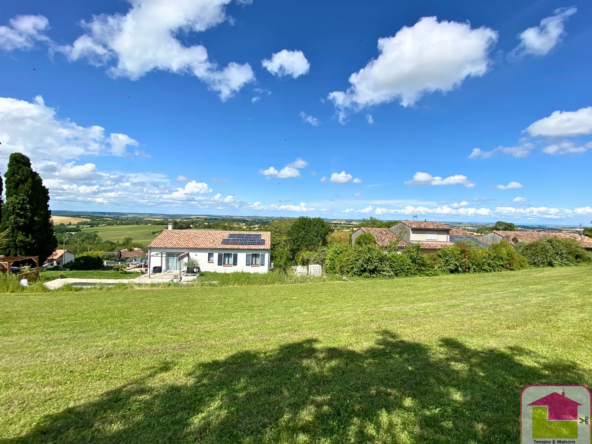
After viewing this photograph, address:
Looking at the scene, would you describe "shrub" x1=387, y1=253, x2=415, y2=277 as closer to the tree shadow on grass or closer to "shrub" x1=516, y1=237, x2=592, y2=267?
"shrub" x1=516, y1=237, x2=592, y2=267

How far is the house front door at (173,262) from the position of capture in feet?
86.3

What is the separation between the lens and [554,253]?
22.8 m

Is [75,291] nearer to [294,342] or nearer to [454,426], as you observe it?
[294,342]

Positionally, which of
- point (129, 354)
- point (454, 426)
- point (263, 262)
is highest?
point (454, 426)

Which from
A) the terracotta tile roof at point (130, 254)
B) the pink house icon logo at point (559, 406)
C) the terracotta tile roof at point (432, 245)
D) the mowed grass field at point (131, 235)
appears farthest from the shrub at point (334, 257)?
the mowed grass field at point (131, 235)

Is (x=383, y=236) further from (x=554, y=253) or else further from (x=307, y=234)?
(x=554, y=253)

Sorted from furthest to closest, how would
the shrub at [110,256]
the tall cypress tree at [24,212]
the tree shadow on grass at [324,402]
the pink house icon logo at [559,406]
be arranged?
1. the shrub at [110,256]
2. the tall cypress tree at [24,212]
3. the pink house icon logo at [559,406]
4. the tree shadow on grass at [324,402]

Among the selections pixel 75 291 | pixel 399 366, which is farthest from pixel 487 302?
pixel 75 291

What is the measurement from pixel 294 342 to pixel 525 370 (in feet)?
11.7

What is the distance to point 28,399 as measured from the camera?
326 centimetres

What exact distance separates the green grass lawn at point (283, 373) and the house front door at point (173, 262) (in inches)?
755

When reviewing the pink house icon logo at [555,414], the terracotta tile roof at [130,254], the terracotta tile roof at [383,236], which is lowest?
the terracotta tile roof at [130,254]

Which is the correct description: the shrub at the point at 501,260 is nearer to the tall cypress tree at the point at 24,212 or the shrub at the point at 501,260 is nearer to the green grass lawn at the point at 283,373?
the green grass lawn at the point at 283,373

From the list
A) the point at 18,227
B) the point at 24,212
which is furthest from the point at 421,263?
the point at 18,227
